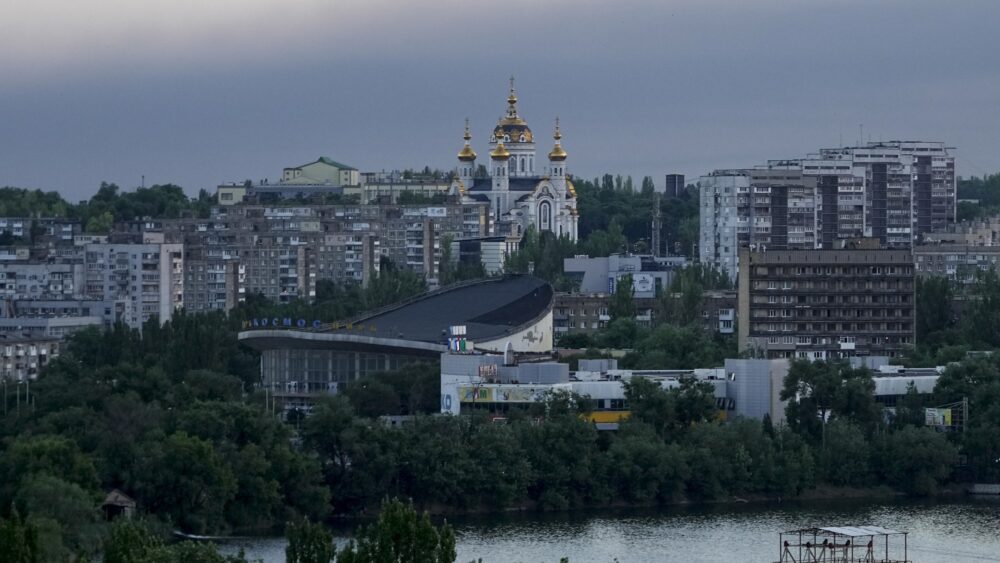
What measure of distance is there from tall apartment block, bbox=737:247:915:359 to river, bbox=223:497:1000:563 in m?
18.9

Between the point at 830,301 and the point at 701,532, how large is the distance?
25.4m

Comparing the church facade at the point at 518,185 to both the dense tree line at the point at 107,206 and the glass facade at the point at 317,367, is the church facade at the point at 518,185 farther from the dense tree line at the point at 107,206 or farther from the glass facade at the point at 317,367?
the glass facade at the point at 317,367

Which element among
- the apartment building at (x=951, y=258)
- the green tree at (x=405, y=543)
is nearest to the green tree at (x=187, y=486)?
the green tree at (x=405, y=543)

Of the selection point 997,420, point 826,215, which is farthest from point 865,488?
point 826,215

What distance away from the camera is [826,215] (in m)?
114

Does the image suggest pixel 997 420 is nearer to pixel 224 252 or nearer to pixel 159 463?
pixel 159 463

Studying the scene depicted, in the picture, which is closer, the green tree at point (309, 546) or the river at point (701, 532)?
the green tree at point (309, 546)

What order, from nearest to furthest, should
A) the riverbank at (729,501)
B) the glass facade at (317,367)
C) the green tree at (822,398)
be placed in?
the riverbank at (729,501) → the green tree at (822,398) → the glass facade at (317,367)

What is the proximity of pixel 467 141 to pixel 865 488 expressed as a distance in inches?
4024

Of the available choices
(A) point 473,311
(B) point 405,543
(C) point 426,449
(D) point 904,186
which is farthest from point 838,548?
(D) point 904,186

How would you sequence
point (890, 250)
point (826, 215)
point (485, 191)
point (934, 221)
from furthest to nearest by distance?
point (485, 191), point (934, 221), point (826, 215), point (890, 250)

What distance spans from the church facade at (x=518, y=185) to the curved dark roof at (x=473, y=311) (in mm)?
62947

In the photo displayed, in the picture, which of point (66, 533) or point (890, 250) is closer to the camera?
point (66, 533)

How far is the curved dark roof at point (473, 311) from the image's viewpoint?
2943 inches
